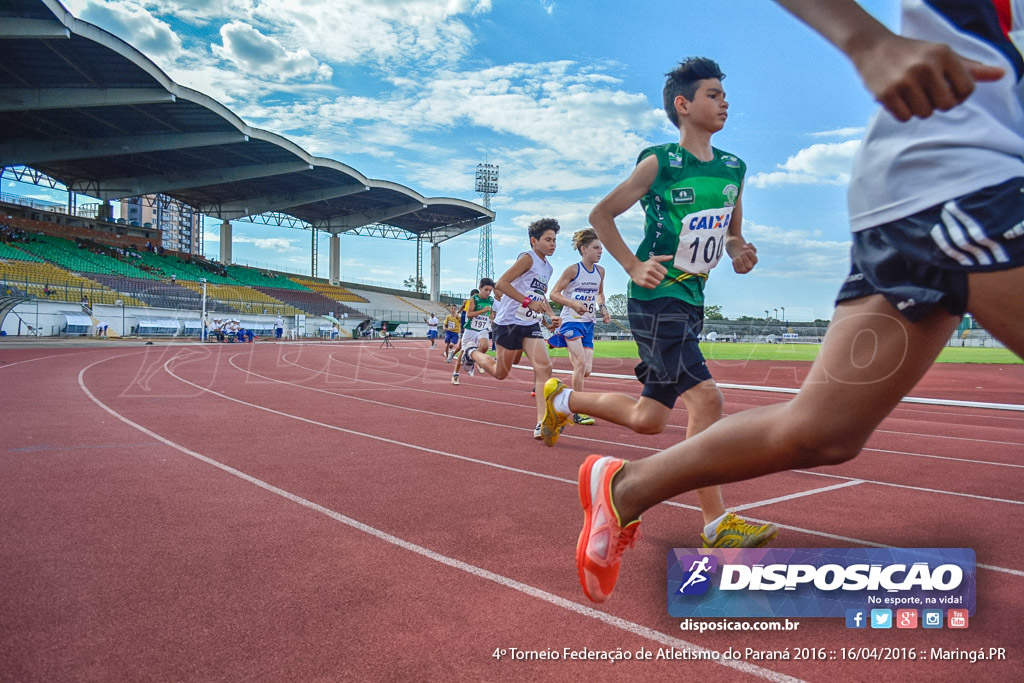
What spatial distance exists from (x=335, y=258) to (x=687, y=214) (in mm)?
64075

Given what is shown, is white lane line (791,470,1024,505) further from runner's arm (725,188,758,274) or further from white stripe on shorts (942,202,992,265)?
white stripe on shorts (942,202,992,265)

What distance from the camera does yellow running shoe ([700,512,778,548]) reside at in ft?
9.64

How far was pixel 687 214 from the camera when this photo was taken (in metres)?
3.13

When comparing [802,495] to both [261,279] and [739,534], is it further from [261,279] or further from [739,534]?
[261,279]

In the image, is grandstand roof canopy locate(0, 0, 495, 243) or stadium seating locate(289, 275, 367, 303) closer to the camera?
grandstand roof canopy locate(0, 0, 495, 243)

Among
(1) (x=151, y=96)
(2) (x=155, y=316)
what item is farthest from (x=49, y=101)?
(2) (x=155, y=316)

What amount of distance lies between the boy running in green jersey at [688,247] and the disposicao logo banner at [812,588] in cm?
40

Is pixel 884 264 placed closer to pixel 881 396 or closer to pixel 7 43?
pixel 881 396

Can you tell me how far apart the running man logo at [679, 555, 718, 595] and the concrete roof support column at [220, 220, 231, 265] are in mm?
59429

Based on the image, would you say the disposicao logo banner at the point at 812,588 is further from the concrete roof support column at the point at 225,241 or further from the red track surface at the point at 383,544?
the concrete roof support column at the point at 225,241

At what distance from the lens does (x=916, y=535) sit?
3354 mm

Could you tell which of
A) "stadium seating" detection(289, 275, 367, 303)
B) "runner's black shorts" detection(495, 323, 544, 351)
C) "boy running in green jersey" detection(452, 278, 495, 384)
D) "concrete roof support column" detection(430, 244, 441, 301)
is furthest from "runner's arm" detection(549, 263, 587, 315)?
"concrete roof support column" detection(430, 244, 441, 301)

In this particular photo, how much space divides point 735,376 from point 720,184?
1469cm

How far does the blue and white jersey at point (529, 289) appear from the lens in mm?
6672
